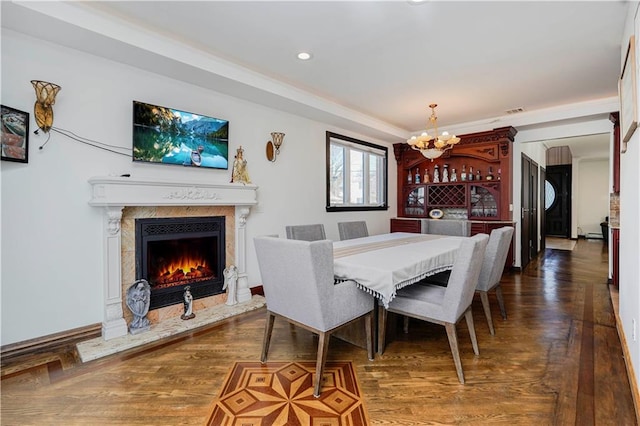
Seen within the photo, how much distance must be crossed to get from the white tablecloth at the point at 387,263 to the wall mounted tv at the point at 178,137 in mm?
1712

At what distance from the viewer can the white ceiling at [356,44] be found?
2289 millimetres

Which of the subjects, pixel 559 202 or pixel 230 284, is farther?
pixel 559 202

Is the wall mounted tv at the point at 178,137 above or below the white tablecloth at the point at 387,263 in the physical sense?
above

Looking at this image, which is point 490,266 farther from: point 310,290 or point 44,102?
point 44,102

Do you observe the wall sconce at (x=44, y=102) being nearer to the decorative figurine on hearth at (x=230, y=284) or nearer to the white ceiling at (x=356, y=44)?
the white ceiling at (x=356, y=44)

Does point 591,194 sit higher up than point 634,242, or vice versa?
point 591,194

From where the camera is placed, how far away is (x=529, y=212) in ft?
19.9

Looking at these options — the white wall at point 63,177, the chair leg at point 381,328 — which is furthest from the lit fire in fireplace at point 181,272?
the chair leg at point 381,328

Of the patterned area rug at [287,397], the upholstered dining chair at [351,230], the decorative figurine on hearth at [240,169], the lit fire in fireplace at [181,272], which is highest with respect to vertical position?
the decorative figurine on hearth at [240,169]

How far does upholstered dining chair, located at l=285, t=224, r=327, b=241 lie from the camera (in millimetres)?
3312

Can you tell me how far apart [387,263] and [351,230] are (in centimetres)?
164

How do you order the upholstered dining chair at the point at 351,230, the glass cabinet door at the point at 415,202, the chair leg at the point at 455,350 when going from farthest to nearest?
the glass cabinet door at the point at 415,202, the upholstered dining chair at the point at 351,230, the chair leg at the point at 455,350

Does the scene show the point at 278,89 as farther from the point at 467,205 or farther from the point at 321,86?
the point at 467,205

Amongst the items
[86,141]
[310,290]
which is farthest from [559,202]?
[86,141]
